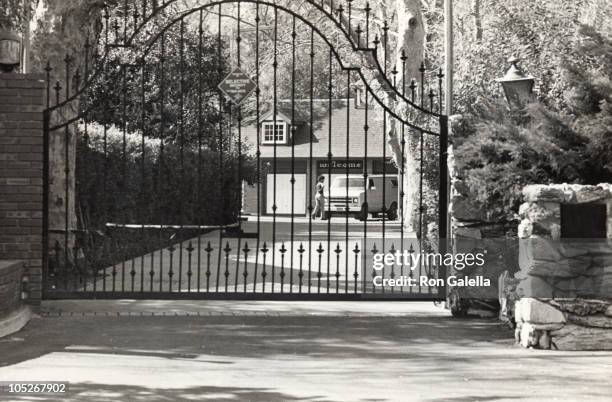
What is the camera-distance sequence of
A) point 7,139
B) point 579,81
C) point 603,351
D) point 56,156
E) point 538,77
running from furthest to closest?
point 538,77
point 56,156
point 7,139
point 579,81
point 603,351

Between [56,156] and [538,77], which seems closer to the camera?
[56,156]

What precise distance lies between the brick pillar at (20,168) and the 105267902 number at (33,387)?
3638 mm

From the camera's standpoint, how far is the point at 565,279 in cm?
870

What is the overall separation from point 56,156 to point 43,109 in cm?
322

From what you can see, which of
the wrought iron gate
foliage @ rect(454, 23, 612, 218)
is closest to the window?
the wrought iron gate

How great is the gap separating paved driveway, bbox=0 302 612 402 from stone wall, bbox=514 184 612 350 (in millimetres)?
234

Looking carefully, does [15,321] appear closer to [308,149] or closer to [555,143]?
[555,143]

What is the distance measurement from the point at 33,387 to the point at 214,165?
1706 centimetres

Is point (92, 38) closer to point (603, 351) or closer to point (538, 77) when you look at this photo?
point (538, 77)

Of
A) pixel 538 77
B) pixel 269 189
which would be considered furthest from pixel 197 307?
pixel 269 189

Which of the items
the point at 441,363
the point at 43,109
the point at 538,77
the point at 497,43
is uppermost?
the point at 497,43

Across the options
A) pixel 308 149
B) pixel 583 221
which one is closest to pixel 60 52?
pixel 583 221

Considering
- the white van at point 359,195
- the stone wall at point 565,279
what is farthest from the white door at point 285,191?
the stone wall at point 565,279

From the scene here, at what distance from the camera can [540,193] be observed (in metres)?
8.60
